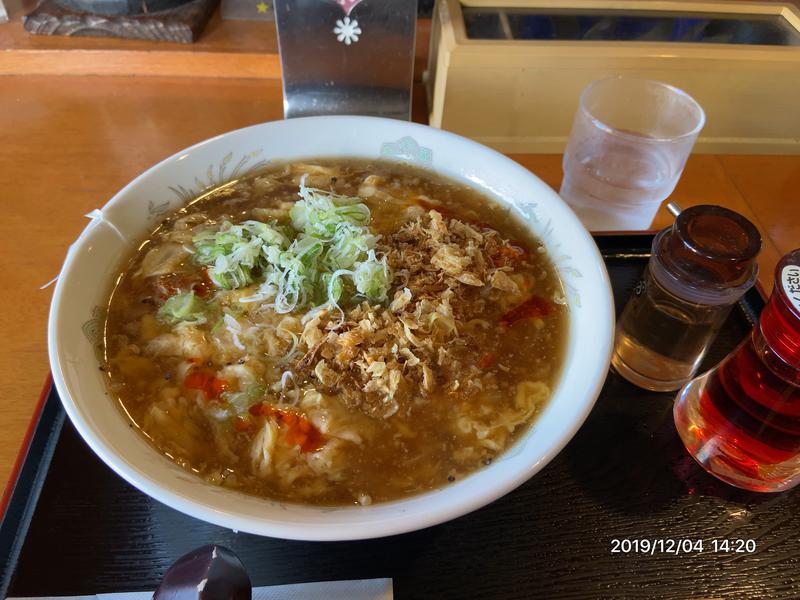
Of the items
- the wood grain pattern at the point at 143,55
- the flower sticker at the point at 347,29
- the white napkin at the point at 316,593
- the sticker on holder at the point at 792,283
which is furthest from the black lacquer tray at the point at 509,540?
the wood grain pattern at the point at 143,55

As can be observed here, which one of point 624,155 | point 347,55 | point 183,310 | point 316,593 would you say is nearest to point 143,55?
point 347,55

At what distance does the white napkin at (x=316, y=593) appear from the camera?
43.4 inches

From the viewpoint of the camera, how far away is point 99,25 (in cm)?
238

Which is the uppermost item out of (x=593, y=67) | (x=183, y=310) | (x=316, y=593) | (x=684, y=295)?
(x=593, y=67)

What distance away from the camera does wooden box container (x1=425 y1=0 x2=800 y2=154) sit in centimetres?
200

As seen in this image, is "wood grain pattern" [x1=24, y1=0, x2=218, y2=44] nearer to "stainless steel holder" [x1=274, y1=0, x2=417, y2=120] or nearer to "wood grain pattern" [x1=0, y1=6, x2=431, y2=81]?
"wood grain pattern" [x1=0, y1=6, x2=431, y2=81]

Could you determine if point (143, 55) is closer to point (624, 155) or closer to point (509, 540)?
point (624, 155)

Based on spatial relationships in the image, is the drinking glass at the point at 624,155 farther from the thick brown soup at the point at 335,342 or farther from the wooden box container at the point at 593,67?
the thick brown soup at the point at 335,342

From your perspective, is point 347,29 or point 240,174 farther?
point 347,29

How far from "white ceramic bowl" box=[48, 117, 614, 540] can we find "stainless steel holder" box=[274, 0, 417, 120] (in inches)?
16.4

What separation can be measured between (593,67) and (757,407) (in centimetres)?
126

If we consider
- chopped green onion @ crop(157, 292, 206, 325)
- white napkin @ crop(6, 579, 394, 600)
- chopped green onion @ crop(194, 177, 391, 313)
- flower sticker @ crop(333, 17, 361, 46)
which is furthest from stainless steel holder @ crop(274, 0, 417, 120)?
white napkin @ crop(6, 579, 394, 600)

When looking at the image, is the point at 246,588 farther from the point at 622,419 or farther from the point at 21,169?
the point at 21,169

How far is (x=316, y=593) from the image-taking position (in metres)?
1.11
